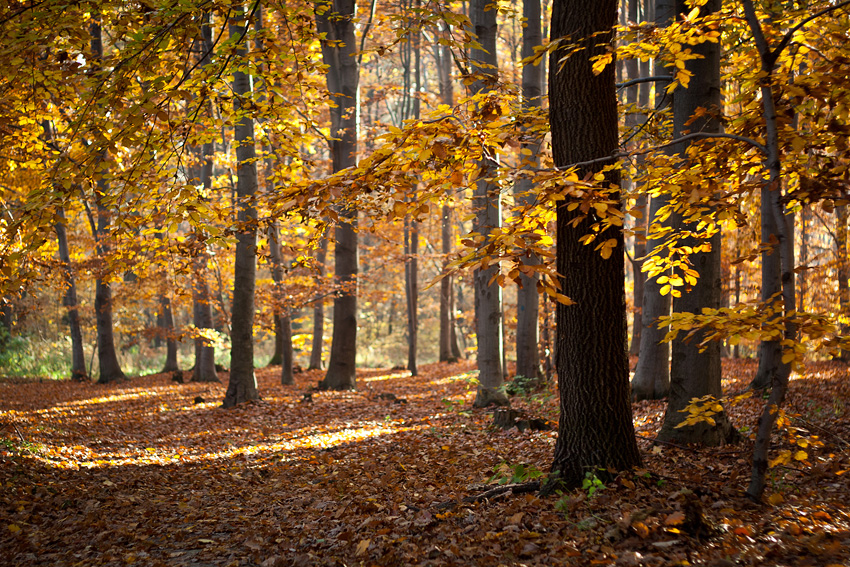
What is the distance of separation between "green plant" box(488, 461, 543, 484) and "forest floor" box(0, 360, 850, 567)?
0.08 feet

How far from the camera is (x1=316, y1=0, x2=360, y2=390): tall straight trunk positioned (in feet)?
39.6

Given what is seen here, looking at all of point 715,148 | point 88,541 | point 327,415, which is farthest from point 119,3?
point 327,415

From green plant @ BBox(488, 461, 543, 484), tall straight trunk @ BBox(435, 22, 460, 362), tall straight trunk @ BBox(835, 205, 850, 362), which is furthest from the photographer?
tall straight trunk @ BBox(435, 22, 460, 362)

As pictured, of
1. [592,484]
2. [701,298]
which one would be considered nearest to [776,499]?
[592,484]

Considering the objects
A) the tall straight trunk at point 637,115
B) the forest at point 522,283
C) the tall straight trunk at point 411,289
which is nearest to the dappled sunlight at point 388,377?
the tall straight trunk at point 411,289

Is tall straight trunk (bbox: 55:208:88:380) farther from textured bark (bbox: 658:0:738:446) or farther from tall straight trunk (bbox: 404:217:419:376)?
textured bark (bbox: 658:0:738:446)

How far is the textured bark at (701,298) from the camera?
546cm

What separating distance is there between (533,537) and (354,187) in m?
2.65

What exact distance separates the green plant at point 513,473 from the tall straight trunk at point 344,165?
7.16 metres

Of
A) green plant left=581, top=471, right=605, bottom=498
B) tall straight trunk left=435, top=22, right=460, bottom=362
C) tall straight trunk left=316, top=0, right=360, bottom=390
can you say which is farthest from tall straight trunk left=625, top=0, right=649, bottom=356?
green plant left=581, top=471, right=605, bottom=498

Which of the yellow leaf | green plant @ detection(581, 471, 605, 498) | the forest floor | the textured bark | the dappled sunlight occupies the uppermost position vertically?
the textured bark

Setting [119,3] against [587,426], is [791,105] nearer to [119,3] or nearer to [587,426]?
[587,426]

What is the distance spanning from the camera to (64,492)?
18.0 feet

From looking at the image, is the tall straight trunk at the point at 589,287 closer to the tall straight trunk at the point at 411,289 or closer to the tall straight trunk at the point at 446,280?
the tall straight trunk at the point at 411,289
